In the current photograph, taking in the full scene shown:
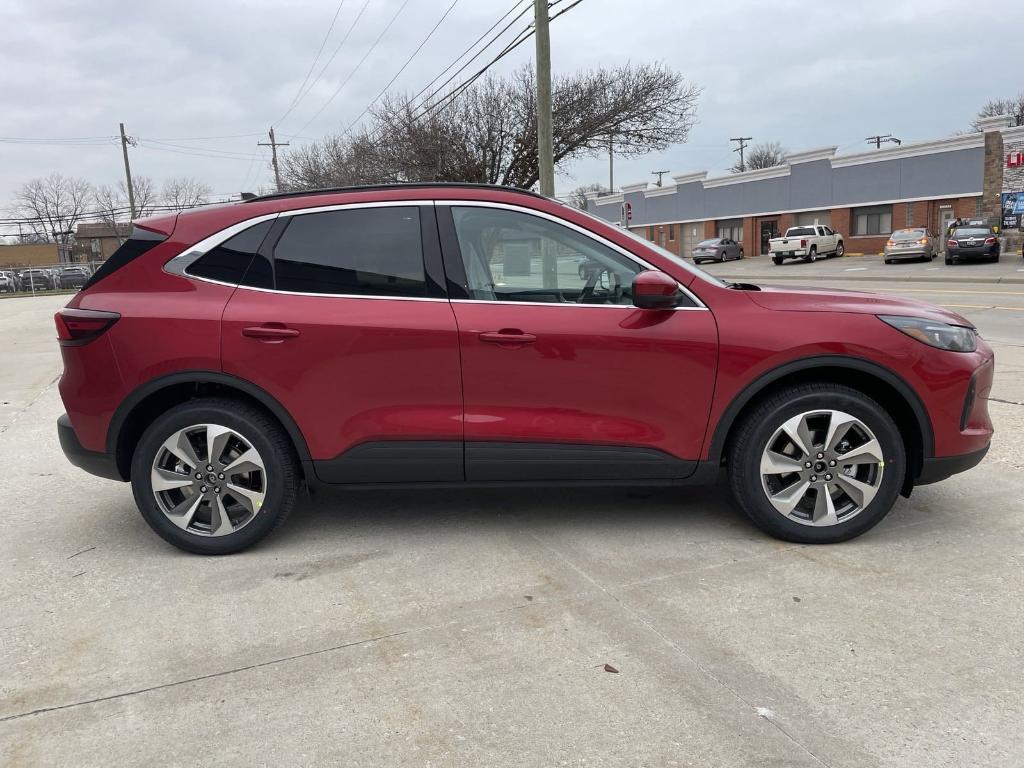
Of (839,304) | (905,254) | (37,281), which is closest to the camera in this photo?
(839,304)

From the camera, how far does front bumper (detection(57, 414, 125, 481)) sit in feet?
12.5

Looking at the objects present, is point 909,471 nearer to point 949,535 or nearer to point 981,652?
point 949,535

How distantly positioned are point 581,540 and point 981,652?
1765 mm

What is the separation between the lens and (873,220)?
44938mm

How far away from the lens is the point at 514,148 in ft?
79.2

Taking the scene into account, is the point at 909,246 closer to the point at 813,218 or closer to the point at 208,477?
the point at 813,218

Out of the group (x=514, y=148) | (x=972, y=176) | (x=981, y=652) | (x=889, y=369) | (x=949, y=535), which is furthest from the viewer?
(x=972, y=176)

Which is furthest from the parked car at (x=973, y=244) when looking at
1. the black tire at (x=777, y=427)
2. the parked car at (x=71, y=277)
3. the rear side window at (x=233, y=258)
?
the parked car at (x=71, y=277)

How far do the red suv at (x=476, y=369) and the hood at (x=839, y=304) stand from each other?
15mm

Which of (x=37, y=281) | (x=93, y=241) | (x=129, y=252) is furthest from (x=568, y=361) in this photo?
(x=93, y=241)

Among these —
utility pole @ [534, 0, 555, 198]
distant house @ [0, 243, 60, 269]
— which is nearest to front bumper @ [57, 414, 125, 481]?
utility pole @ [534, 0, 555, 198]

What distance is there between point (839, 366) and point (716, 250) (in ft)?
153

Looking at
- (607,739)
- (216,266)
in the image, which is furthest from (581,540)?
(216,266)

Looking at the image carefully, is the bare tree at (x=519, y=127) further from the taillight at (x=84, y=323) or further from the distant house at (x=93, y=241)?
the distant house at (x=93, y=241)
